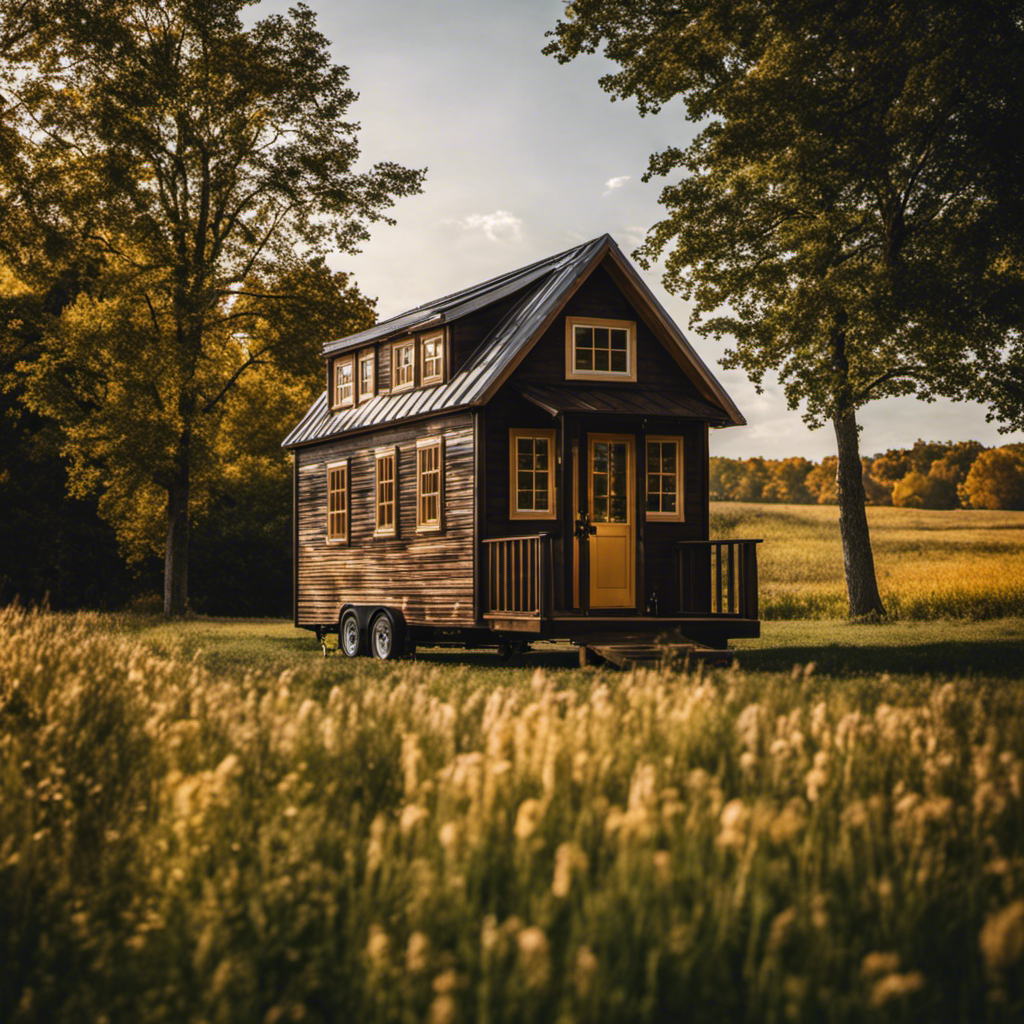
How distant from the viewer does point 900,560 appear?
4350cm

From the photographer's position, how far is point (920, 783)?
616cm

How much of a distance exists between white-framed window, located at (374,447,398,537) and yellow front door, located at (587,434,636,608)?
4.06 meters

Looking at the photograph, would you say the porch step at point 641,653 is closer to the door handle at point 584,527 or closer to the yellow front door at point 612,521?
the door handle at point 584,527

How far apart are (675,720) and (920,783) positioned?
4.50 feet

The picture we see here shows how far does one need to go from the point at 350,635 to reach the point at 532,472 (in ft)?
19.1

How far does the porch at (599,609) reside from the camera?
54.0ft

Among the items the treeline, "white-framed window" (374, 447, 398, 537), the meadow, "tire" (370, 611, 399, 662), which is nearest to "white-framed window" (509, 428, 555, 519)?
"white-framed window" (374, 447, 398, 537)

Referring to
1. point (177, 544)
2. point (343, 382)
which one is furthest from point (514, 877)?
point (177, 544)

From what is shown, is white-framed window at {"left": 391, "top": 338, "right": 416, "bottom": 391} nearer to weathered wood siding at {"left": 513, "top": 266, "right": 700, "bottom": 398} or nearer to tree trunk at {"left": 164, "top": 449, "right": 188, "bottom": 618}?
weathered wood siding at {"left": 513, "top": 266, "right": 700, "bottom": 398}

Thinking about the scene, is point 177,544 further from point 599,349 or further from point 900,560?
point 900,560

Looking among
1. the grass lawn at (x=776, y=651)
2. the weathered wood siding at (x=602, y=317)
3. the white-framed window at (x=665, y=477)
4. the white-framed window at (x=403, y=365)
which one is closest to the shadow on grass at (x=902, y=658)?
the grass lawn at (x=776, y=651)

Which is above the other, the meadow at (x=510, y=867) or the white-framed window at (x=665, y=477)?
the white-framed window at (x=665, y=477)

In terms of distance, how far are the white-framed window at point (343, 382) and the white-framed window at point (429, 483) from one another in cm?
455

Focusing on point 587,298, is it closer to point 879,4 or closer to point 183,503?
point 879,4
